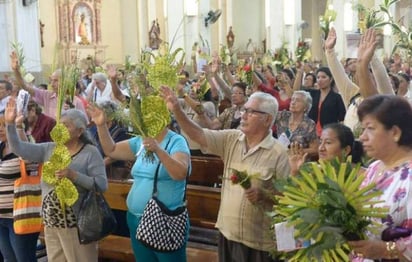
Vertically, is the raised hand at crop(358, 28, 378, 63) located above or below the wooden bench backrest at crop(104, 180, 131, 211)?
above

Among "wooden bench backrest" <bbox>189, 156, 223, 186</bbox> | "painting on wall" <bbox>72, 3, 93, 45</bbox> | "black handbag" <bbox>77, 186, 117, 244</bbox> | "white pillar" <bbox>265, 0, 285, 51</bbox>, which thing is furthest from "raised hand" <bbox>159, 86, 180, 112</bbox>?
"painting on wall" <bbox>72, 3, 93, 45</bbox>

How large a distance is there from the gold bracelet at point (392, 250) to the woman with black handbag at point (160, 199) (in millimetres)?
1618

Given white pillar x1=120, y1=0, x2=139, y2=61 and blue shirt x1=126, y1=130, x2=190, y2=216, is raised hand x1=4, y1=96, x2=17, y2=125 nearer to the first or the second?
blue shirt x1=126, y1=130, x2=190, y2=216

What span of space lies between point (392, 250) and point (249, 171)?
124cm

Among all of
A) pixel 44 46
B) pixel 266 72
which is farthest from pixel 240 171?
pixel 44 46

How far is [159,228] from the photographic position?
3709mm

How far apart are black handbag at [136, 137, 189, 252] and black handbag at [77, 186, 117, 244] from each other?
377 mm

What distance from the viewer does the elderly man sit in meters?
3.39

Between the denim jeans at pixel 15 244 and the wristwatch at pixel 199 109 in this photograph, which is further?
the wristwatch at pixel 199 109

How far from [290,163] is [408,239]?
3.41 ft

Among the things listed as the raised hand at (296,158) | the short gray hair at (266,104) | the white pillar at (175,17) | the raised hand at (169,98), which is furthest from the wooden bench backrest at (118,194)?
the white pillar at (175,17)

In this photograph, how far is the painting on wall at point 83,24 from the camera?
24750 mm

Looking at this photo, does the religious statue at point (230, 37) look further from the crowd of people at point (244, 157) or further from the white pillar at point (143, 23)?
the crowd of people at point (244, 157)

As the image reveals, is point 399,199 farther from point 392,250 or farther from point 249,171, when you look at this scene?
point 249,171
